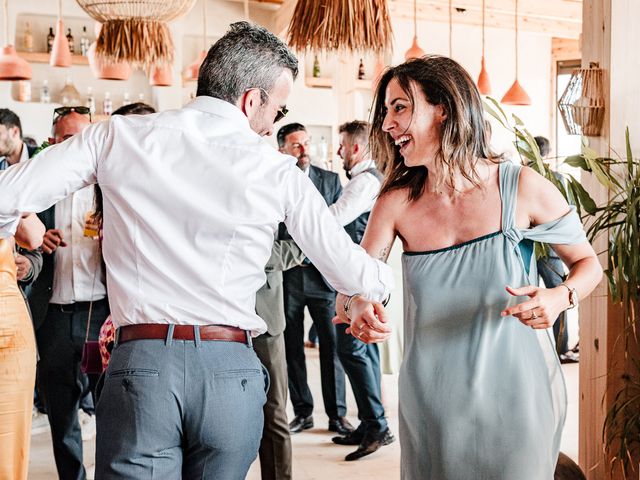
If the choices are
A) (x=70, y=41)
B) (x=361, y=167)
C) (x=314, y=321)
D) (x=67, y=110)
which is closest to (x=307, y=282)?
(x=314, y=321)

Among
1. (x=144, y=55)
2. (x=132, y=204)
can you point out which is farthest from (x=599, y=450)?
(x=144, y=55)

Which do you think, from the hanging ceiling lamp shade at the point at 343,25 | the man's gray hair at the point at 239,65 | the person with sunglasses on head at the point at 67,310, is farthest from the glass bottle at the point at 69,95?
the man's gray hair at the point at 239,65

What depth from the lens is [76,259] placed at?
10.4ft

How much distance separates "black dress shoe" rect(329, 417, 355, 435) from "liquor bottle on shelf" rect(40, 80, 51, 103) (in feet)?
16.3

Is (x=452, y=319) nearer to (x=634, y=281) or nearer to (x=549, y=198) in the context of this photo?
(x=549, y=198)

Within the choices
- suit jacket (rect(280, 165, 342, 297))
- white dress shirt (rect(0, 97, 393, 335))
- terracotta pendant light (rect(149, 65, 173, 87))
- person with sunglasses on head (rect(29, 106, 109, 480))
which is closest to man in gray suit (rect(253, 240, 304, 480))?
person with sunglasses on head (rect(29, 106, 109, 480))

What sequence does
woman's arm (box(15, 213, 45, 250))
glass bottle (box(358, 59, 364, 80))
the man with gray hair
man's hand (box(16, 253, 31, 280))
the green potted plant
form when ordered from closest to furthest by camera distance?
the man with gray hair, woman's arm (box(15, 213, 45, 250)), the green potted plant, man's hand (box(16, 253, 31, 280)), glass bottle (box(358, 59, 364, 80))

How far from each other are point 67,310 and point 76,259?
0.21 meters

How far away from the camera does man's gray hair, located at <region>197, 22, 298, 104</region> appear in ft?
5.82

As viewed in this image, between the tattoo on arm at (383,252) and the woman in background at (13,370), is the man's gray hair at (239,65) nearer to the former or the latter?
the tattoo on arm at (383,252)

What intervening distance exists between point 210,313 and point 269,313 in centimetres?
154

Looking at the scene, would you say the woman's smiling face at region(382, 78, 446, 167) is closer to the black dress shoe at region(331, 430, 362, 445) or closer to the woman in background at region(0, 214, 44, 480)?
the woman in background at region(0, 214, 44, 480)

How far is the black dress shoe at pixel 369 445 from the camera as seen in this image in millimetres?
4109

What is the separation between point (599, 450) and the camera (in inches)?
121
